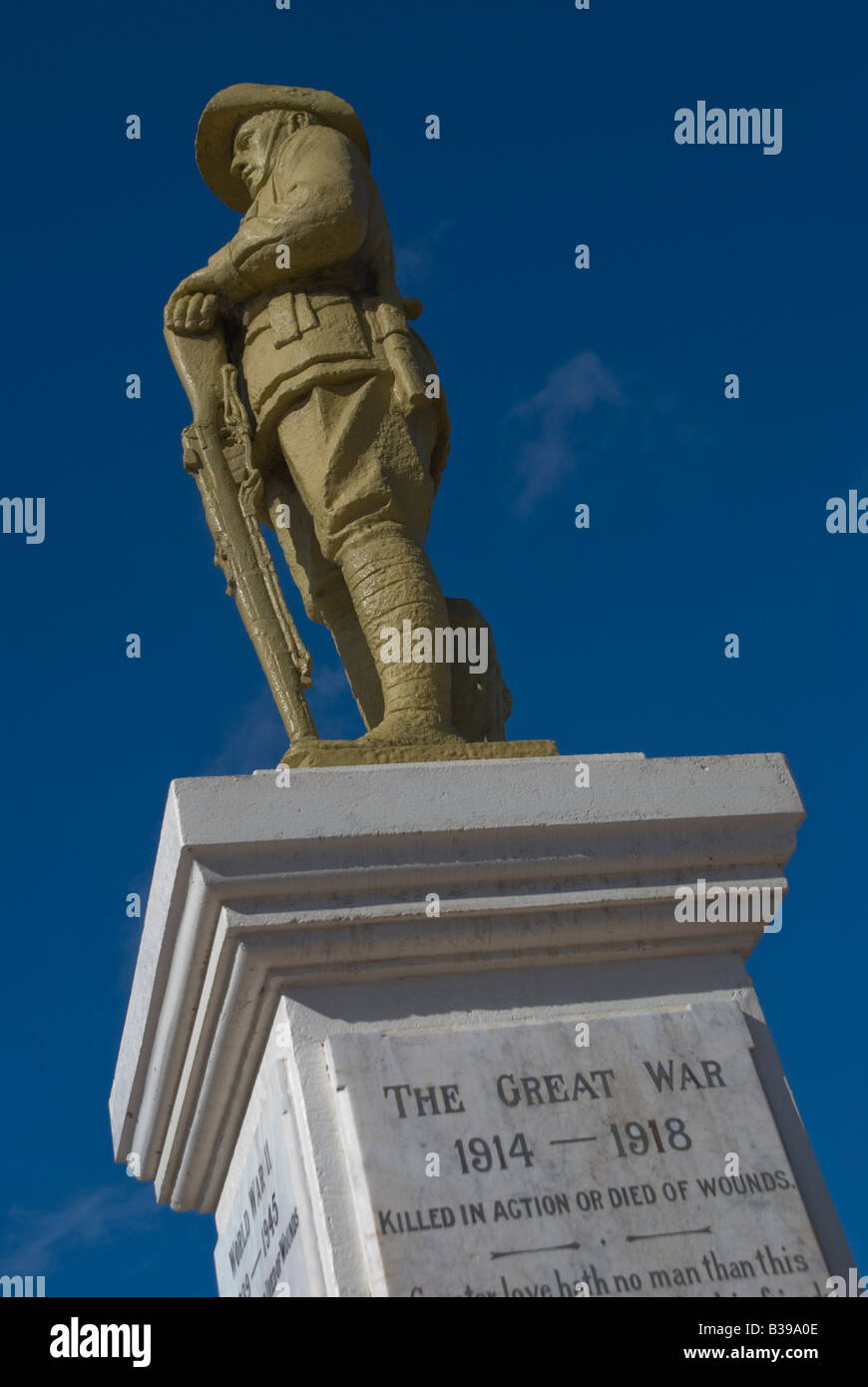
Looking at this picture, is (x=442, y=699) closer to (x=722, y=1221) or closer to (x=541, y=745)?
(x=541, y=745)

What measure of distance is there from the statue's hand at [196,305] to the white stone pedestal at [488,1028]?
2264mm

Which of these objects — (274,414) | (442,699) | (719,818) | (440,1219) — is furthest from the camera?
(274,414)

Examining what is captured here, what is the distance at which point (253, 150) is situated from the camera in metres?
5.71

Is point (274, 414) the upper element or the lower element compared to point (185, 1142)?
upper

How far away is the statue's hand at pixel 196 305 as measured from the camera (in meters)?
5.41

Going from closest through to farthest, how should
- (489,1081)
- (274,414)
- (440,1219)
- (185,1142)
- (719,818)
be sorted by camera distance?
(440,1219) < (489,1081) < (719,818) < (185,1142) < (274,414)

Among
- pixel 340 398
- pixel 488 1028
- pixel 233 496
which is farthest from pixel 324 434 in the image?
pixel 488 1028

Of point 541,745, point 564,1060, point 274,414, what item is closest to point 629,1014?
point 564,1060

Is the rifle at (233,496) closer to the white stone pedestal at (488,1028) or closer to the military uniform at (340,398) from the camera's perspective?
the military uniform at (340,398)

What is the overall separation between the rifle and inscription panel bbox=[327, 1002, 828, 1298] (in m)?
1.73

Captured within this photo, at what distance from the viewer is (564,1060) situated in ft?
11.7

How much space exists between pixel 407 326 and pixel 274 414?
0.52 metres

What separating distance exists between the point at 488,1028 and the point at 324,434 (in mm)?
2113

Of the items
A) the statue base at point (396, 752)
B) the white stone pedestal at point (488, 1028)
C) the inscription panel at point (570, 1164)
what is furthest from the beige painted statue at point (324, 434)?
the inscription panel at point (570, 1164)
